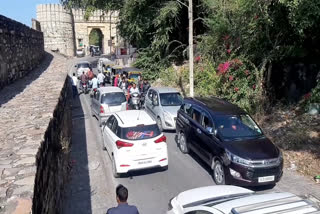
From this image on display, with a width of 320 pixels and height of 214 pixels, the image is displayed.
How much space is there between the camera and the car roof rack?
12.1 feet

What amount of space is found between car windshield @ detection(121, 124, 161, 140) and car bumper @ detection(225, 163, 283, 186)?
2238 mm

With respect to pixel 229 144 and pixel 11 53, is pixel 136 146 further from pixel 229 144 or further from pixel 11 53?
pixel 11 53

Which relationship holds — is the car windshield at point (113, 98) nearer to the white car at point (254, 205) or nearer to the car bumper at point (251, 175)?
the car bumper at point (251, 175)

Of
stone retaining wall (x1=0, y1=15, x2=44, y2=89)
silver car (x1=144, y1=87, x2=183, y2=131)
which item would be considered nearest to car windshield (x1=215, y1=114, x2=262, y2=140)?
silver car (x1=144, y1=87, x2=183, y2=131)

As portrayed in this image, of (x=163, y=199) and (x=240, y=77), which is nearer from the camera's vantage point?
(x=163, y=199)

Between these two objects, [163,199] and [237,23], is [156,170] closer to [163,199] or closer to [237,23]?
[163,199]

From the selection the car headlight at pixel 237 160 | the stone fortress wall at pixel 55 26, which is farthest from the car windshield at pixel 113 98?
the stone fortress wall at pixel 55 26

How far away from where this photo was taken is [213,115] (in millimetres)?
8711

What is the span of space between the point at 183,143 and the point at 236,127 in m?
2.37

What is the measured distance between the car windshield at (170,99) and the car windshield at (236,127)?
4.80m

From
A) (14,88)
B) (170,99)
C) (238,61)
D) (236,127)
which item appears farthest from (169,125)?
(14,88)

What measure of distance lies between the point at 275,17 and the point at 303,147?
605cm

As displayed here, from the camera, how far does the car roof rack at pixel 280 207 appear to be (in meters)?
3.70

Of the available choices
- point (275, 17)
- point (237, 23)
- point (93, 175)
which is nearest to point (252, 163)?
point (93, 175)
